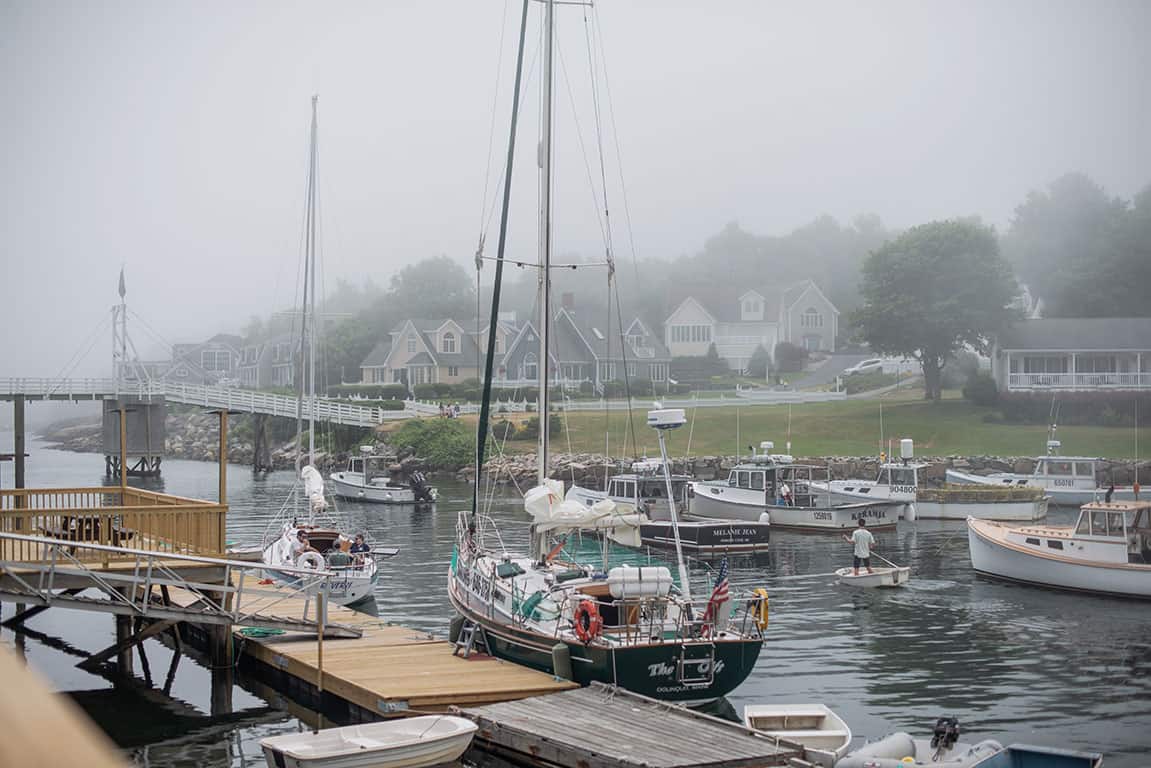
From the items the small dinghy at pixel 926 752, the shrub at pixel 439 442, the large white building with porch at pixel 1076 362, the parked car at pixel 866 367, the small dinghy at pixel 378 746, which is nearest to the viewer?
the small dinghy at pixel 926 752

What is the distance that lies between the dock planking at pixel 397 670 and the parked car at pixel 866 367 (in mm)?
102297

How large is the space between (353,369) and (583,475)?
3269 inches

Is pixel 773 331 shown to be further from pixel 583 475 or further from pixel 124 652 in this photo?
pixel 124 652

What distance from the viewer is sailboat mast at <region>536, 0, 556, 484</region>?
27.7 m

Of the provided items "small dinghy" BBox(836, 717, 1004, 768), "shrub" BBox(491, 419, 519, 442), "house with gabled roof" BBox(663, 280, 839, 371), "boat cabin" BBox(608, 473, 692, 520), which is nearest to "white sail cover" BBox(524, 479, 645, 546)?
"small dinghy" BBox(836, 717, 1004, 768)

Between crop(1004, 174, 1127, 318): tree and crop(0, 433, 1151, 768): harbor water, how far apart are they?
88.4 meters

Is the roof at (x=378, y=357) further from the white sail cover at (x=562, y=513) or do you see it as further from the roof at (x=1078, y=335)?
the white sail cover at (x=562, y=513)

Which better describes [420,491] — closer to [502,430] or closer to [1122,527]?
[502,430]

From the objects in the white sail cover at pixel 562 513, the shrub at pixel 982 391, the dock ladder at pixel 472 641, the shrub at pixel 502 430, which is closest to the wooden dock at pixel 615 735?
the dock ladder at pixel 472 641

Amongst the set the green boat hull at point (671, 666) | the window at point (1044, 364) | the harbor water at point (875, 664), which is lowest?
the harbor water at point (875, 664)

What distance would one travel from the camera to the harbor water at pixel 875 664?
22.4 m

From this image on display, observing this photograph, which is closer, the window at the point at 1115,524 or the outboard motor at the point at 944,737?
the outboard motor at the point at 944,737

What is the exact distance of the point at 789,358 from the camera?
138000mm

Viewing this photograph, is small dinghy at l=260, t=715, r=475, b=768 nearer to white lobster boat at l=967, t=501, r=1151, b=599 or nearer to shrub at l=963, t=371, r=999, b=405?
white lobster boat at l=967, t=501, r=1151, b=599
